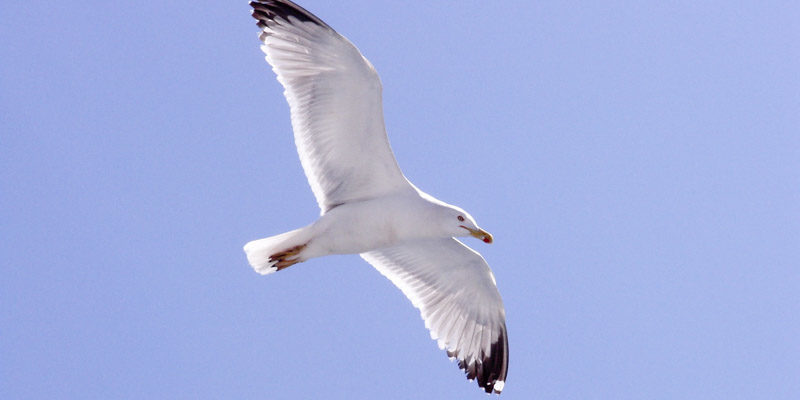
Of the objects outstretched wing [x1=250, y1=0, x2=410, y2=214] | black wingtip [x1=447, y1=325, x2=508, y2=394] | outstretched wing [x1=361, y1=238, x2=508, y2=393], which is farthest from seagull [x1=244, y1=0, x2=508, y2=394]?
black wingtip [x1=447, y1=325, x2=508, y2=394]

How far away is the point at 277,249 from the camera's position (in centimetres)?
909

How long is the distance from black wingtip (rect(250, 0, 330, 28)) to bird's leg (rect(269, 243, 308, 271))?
1959 mm

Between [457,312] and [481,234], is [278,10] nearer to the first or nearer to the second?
[481,234]

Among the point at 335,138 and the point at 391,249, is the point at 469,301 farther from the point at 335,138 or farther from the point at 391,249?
the point at 335,138

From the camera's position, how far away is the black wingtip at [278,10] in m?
8.95

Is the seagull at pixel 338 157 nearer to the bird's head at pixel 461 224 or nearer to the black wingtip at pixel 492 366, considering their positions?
the bird's head at pixel 461 224

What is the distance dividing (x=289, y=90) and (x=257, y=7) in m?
0.75

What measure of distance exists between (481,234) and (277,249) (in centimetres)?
178

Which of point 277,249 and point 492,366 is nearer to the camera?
point 277,249

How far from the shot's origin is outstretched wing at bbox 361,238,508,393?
10.5 meters

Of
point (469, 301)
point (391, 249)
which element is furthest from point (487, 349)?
point (391, 249)

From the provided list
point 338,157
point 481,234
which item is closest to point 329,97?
point 338,157

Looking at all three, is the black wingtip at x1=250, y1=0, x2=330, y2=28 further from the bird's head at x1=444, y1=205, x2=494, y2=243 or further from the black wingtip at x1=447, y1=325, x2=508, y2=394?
the black wingtip at x1=447, y1=325, x2=508, y2=394

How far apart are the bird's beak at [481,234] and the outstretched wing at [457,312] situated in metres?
1.21
